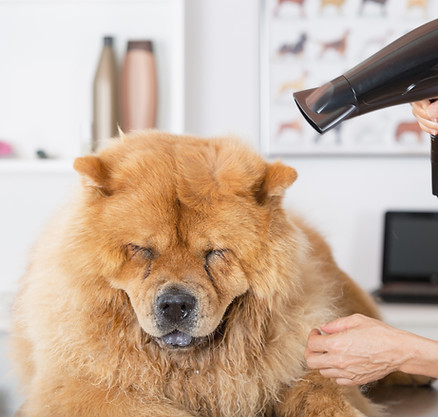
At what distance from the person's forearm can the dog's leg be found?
0.39 feet

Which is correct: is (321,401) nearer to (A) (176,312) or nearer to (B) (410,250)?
(A) (176,312)

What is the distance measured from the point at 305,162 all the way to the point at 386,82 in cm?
231

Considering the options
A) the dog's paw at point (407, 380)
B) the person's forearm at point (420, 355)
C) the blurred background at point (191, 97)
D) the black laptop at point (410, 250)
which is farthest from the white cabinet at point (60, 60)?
the person's forearm at point (420, 355)

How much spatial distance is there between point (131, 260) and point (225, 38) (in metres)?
2.19

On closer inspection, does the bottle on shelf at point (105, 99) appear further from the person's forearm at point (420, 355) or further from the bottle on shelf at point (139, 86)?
the person's forearm at point (420, 355)

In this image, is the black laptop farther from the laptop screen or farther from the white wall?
the white wall

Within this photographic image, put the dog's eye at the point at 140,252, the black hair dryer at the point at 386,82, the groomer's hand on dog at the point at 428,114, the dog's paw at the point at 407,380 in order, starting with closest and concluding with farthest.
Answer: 1. the black hair dryer at the point at 386,82
2. the groomer's hand on dog at the point at 428,114
3. the dog's eye at the point at 140,252
4. the dog's paw at the point at 407,380

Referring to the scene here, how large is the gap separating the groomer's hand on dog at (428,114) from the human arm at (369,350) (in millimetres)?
339

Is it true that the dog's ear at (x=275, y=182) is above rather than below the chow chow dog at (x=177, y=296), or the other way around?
above

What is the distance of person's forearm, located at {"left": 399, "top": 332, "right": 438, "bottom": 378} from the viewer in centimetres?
109

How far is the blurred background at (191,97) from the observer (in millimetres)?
2996

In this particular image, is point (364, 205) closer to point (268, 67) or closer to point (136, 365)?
point (268, 67)

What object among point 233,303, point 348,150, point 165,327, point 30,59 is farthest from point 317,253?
point 30,59

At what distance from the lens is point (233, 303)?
1198mm
